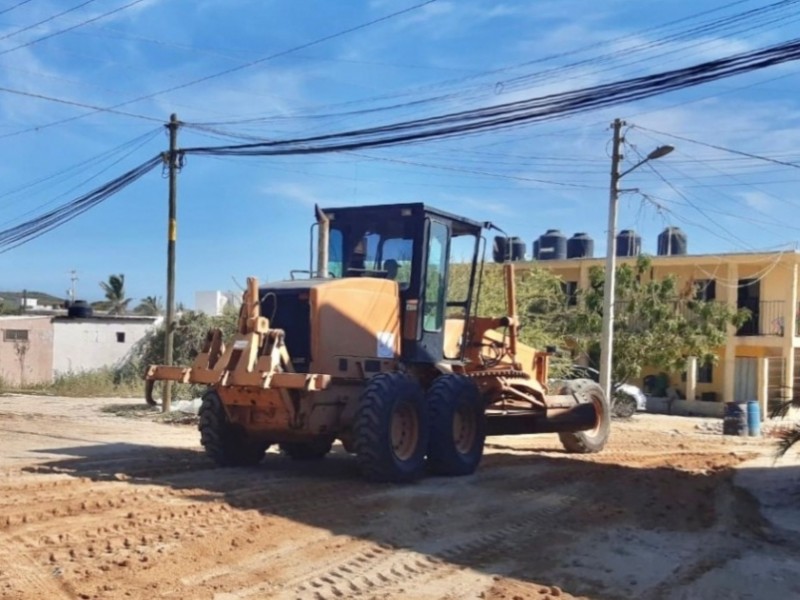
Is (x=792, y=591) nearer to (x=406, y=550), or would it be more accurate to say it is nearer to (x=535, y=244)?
(x=406, y=550)

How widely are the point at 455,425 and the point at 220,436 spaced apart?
3.00m

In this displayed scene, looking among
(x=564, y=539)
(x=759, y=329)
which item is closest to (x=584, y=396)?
(x=564, y=539)

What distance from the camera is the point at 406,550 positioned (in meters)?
8.05

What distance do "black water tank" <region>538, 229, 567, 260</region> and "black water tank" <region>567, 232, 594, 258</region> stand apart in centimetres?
75

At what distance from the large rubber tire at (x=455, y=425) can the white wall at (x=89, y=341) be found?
25.5 m

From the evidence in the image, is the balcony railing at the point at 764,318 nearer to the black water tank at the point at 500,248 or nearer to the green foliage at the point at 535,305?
the green foliage at the point at 535,305

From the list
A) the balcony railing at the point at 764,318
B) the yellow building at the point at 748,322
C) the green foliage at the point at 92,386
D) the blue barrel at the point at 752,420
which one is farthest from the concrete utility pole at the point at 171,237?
the balcony railing at the point at 764,318

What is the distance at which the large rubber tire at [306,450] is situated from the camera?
1343 centimetres

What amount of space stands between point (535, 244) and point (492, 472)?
35169mm

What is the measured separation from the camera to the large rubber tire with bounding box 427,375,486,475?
12.2 m

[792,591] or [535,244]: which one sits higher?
[535,244]

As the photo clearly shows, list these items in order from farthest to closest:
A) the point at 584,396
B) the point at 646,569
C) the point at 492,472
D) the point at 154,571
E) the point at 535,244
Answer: the point at 535,244 < the point at 584,396 < the point at 492,472 < the point at 646,569 < the point at 154,571

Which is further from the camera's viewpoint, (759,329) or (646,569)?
(759,329)

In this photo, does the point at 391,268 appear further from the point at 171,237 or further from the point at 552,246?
the point at 552,246
